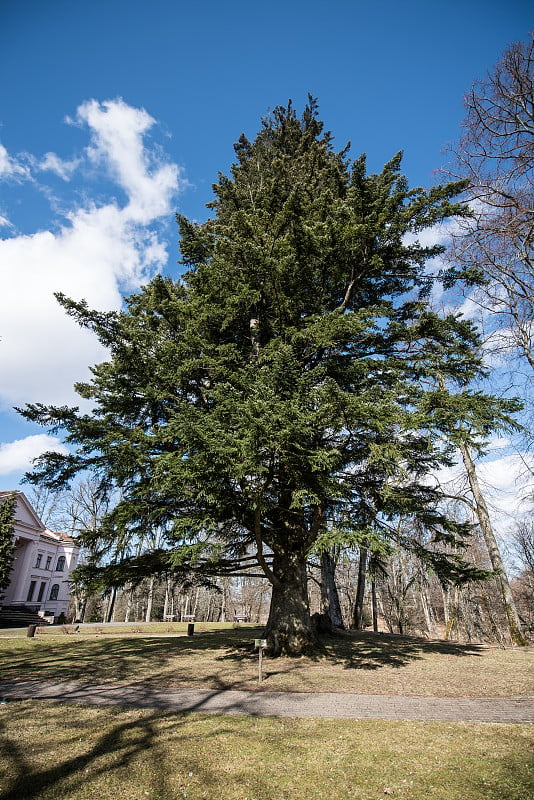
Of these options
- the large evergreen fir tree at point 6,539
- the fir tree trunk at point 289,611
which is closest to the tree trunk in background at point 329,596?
the fir tree trunk at point 289,611

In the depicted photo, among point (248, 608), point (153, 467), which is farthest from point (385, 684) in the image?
point (248, 608)

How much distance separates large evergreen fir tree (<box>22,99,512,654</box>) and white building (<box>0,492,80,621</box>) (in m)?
26.6

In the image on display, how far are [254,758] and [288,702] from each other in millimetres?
2882

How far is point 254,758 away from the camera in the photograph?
4.73 meters

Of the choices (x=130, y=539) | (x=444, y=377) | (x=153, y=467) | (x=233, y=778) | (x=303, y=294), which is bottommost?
(x=233, y=778)

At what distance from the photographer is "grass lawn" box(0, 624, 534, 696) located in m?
8.59

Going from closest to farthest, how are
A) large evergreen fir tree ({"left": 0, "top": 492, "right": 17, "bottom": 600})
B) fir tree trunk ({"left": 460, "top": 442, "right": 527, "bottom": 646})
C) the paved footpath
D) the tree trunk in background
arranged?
the paved footpath
fir tree trunk ({"left": 460, "top": 442, "right": 527, "bottom": 646})
the tree trunk in background
large evergreen fir tree ({"left": 0, "top": 492, "right": 17, "bottom": 600})

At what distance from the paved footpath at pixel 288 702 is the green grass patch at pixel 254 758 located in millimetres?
556

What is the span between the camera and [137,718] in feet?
19.9

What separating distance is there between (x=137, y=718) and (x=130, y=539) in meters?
4.68

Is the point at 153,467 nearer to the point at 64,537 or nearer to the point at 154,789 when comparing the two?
the point at 154,789

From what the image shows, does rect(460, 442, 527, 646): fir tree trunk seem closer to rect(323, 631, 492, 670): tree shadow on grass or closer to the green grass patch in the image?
rect(323, 631, 492, 670): tree shadow on grass

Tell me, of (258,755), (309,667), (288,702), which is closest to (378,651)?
(309,667)

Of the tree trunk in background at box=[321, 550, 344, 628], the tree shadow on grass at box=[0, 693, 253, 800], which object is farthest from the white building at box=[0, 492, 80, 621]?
the tree shadow on grass at box=[0, 693, 253, 800]
